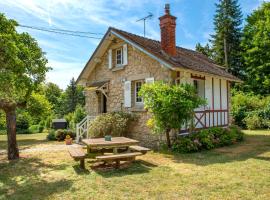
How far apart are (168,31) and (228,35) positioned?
22.6 m

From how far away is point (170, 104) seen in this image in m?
10.0

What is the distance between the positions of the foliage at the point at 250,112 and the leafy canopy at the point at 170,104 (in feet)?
34.5

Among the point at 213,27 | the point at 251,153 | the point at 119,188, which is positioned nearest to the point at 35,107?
the point at 119,188

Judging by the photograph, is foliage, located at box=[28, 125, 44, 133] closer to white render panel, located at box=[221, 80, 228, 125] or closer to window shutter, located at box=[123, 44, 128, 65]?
window shutter, located at box=[123, 44, 128, 65]

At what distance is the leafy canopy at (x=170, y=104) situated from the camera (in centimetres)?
1009

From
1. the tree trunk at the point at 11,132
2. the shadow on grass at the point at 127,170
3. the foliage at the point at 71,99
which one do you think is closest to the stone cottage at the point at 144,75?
the shadow on grass at the point at 127,170

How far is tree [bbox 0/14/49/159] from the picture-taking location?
727 centimetres

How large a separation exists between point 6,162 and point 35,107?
4979mm

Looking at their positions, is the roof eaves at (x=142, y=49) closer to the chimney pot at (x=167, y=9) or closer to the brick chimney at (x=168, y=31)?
the brick chimney at (x=168, y=31)

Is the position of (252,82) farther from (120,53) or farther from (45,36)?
(45,36)

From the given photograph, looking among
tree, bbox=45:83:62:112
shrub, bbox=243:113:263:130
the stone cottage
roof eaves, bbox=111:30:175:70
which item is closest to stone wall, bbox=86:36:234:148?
the stone cottage

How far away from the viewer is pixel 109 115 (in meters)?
13.0

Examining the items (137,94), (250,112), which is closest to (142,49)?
(137,94)

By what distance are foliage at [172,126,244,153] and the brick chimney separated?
13.9 ft
